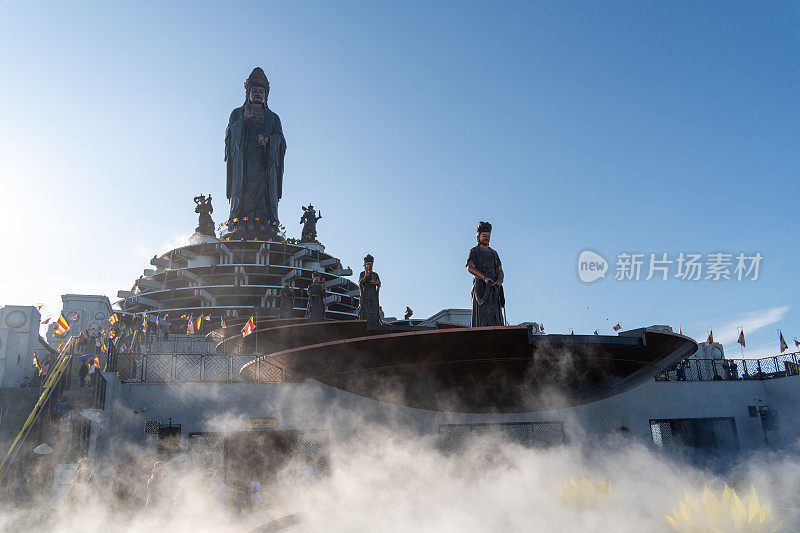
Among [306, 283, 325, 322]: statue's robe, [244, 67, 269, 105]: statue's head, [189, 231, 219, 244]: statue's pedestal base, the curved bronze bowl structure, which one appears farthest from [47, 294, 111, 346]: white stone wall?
the curved bronze bowl structure

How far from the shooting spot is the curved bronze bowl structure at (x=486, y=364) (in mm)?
9594

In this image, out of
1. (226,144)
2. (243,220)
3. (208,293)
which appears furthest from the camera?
(226,144)

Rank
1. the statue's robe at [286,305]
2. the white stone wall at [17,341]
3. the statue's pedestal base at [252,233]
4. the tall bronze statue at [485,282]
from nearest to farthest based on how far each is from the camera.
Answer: the tall bronze statue at [485,282], the white stone wall at [17,341], the statue's robe at [286,305], the statue's pedestal base at [252,233]

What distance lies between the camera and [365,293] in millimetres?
14086

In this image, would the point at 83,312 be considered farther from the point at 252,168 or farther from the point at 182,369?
the point at 182,369

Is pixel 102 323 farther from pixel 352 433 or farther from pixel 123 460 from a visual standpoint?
pixel 352 433

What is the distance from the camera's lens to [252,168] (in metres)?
43.5

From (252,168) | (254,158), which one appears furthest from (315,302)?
(254,158)

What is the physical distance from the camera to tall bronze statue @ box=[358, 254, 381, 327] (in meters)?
13.9

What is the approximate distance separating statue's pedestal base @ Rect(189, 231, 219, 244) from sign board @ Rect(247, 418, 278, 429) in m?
26.6

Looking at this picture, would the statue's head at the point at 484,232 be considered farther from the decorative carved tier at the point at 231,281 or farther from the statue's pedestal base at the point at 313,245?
the statue's pedestal base at the point at 313,245

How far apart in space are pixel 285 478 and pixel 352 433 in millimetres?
2132

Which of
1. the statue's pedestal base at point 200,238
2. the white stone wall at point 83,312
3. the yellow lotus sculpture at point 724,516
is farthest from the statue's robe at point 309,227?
the yellow lotus sculpture at point 724,516

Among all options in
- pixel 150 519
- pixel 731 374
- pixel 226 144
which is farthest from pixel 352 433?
pixel 226 144
